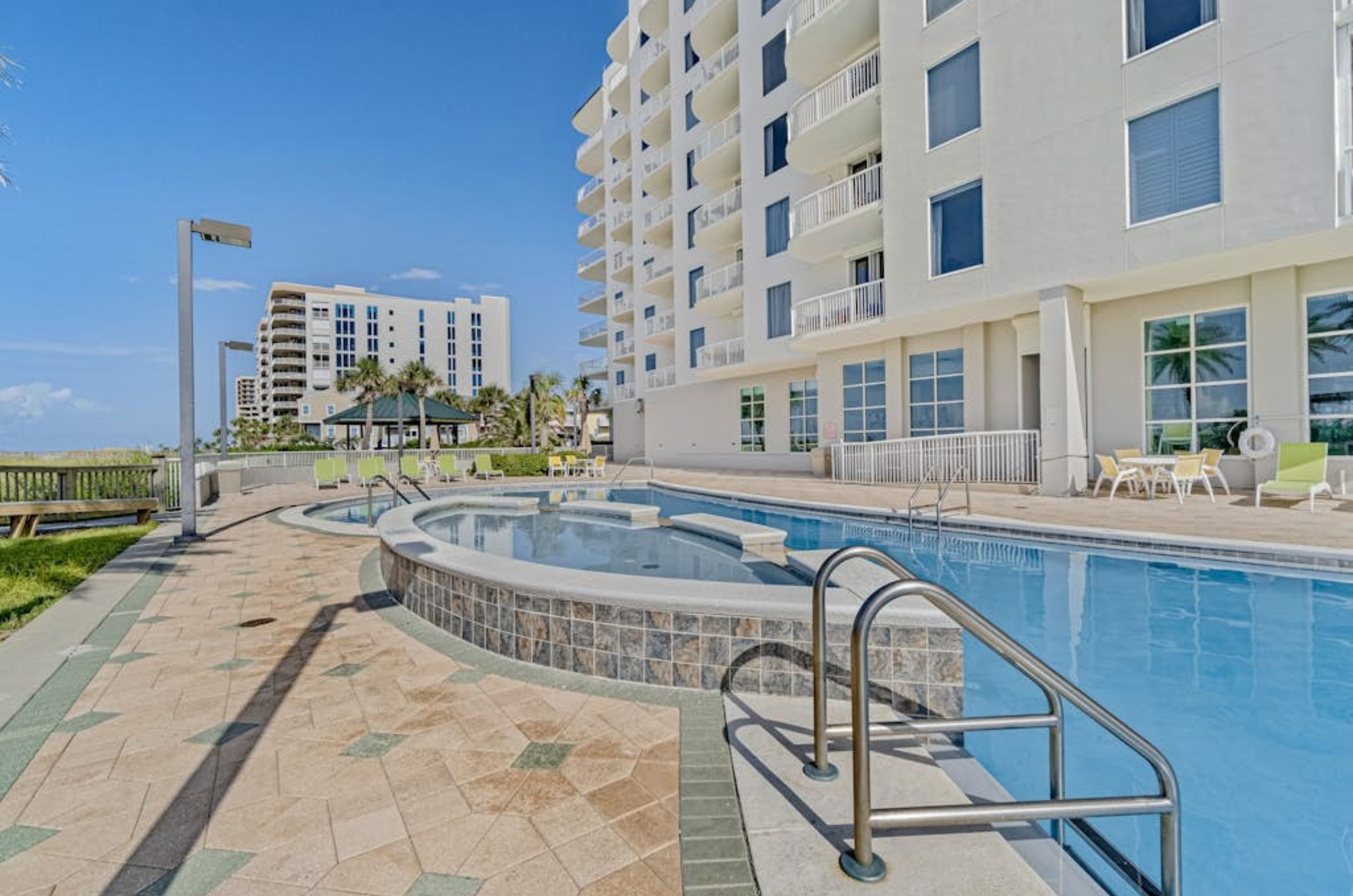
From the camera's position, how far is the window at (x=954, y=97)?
12578mm

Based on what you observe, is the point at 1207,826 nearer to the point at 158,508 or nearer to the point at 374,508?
the point at 374,508

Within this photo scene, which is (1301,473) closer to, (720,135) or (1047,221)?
(1047,221)

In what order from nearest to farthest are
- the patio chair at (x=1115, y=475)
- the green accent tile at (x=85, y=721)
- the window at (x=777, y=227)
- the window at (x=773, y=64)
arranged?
the green accent tile at (x=85, y=721)
the patio chair at (x=1115, y=475)
the window at (x=773, y=64)
the window at (x=777, y=227)

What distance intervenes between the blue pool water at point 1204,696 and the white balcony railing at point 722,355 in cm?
1538

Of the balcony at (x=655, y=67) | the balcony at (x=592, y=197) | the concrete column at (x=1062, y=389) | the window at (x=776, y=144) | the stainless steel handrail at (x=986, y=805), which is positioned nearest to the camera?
the stainless steel handrail at (x=986, y=805)

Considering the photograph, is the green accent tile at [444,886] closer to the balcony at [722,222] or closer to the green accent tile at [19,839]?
the green accent tile at [19,839]

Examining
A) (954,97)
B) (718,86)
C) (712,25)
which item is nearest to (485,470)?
(718,86)

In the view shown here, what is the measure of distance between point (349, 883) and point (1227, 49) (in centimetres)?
1437

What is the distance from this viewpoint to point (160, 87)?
1705 cm

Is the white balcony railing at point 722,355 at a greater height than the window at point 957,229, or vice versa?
the window at point 957,229

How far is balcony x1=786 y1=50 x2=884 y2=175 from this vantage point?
600 inches

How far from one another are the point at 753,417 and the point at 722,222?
7.28 meters

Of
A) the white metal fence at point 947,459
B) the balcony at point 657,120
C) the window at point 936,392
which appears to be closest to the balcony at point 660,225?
the balcony at point 657,120

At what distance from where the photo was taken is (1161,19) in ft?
33.4
